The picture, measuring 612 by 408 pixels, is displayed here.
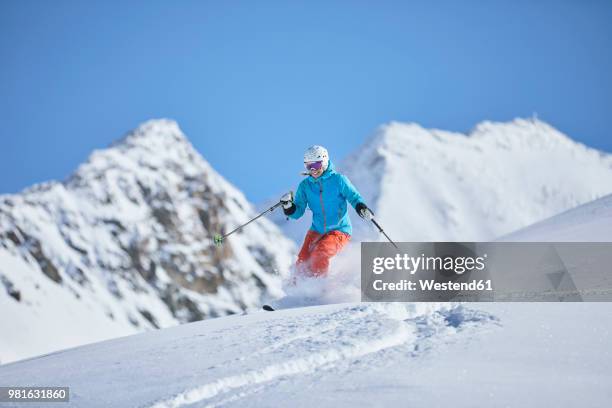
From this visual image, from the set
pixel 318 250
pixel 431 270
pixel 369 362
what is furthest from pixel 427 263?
pixel 369 362

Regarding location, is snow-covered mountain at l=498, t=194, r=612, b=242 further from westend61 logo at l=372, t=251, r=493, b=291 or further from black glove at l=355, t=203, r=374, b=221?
black glove at l=355, t=203, r=374, b=221

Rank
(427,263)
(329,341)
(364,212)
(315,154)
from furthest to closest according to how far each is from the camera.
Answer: (315,154) < (364,212) < (427,263) < (329,341)

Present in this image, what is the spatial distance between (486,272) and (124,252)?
13324cm

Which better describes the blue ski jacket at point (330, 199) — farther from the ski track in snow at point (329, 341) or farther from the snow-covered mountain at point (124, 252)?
the snow-covered mountain at point (124, 252)

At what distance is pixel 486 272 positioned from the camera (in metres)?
8.50

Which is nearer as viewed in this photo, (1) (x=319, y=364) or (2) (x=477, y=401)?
(2) (x=477, y=401)

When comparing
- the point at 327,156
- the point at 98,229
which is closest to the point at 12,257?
the point at 98,229

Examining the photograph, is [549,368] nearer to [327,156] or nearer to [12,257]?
[327,156]

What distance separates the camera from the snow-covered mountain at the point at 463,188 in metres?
166

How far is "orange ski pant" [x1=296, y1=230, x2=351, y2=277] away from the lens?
31.9 ft

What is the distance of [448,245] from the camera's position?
936 cm

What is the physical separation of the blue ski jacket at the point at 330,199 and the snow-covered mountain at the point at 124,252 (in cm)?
6635

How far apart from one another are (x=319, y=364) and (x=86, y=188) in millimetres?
145044

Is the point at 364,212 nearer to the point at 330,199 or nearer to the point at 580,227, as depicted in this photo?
the point at 330,199
